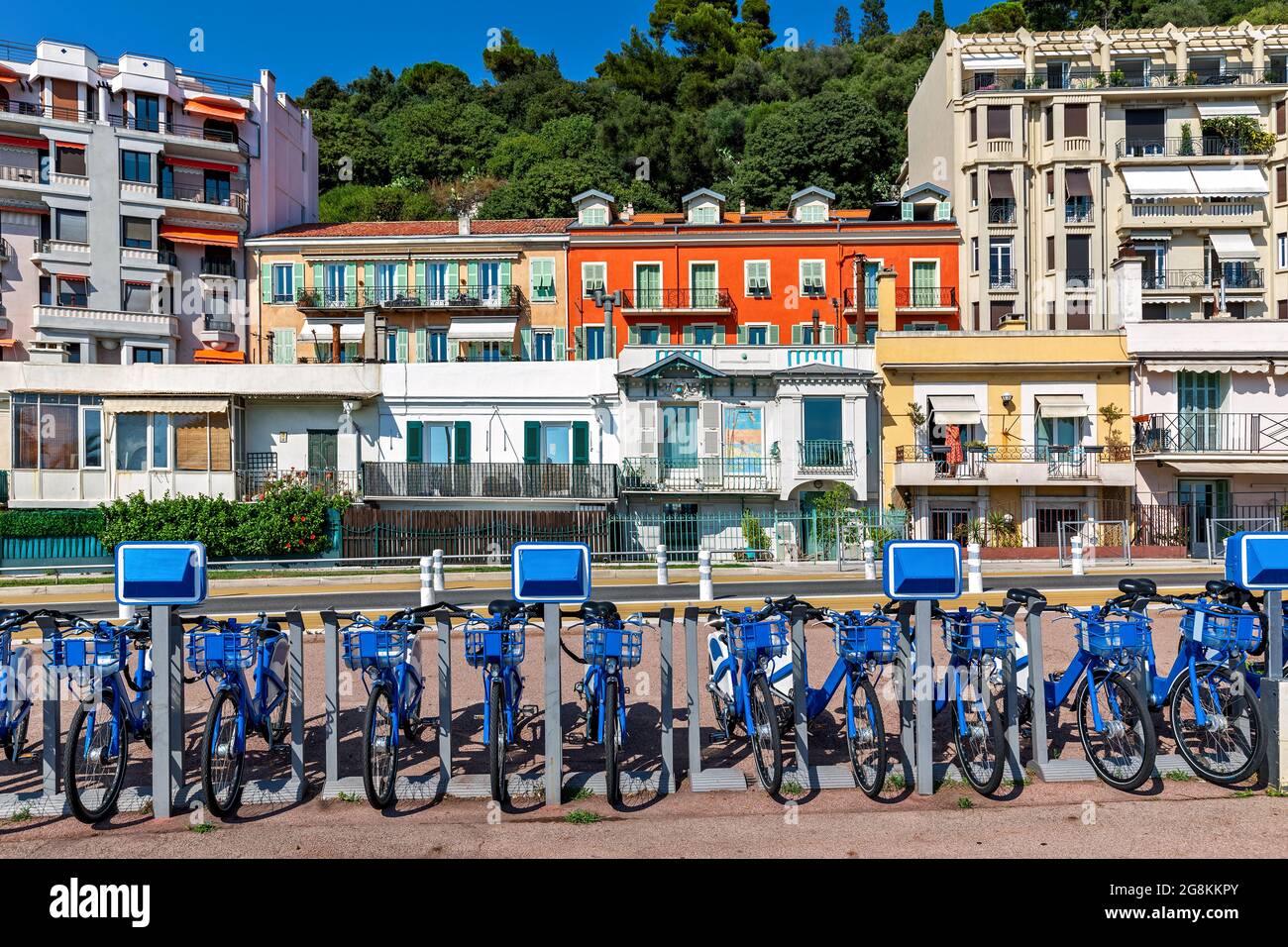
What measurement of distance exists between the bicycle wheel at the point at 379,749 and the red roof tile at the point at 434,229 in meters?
39.4

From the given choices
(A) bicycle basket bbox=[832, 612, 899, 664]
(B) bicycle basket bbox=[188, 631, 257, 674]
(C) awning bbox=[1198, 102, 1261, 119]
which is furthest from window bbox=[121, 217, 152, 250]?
(C) awning bbox=[1198, 102, 1261, 119]

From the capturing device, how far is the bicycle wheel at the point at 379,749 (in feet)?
23.6

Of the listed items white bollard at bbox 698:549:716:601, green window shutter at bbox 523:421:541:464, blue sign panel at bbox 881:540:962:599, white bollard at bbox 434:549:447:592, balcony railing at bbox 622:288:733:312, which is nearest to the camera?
blue sign panel at bbox 881:540:962:599

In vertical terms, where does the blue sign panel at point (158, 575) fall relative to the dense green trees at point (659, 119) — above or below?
below

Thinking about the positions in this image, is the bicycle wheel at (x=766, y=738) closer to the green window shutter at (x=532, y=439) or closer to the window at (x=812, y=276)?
the green window shutter at (x=532, y=439)

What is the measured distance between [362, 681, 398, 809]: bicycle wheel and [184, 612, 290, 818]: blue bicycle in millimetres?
939

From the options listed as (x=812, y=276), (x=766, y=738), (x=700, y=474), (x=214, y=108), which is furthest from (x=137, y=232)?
(x=766, y=738)

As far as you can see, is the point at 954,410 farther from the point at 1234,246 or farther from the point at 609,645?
the point at 609,645

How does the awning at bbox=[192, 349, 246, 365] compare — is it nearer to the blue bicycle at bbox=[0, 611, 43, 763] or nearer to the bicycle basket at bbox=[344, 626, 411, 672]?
the blue bicycle at bbox=[0, 611, 43, 763]

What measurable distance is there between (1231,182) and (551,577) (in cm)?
4964

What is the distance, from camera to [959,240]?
145 ft

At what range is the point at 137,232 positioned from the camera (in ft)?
154

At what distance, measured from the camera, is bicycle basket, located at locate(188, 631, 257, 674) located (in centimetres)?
752

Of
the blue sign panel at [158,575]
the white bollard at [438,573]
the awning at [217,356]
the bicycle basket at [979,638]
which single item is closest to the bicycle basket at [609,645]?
the bicycle basket at [979,638]
